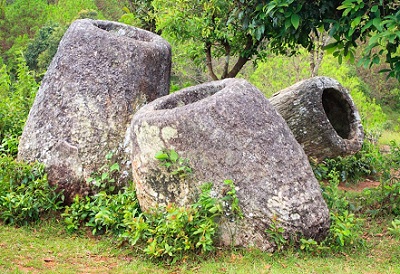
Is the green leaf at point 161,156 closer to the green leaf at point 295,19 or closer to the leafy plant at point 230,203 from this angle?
the leafy plant at point 230,203

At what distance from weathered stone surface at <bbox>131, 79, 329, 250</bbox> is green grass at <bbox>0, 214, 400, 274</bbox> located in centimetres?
26

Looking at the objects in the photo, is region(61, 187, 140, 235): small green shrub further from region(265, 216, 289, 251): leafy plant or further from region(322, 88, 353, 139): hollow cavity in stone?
region(322, 88, 353, 139): hollow cavity in stone

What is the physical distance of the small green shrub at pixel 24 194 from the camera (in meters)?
5.89

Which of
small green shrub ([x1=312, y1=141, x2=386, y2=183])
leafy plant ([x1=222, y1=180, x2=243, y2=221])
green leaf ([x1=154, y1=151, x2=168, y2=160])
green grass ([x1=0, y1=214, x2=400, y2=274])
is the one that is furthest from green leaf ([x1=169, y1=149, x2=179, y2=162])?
small green shrub ([x1=312, y1=141, x2=386, y2=183])

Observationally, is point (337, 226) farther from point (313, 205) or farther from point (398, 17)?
point (398, 17)

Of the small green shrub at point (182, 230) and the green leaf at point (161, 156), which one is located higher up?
the green leaf at point (161, 156)

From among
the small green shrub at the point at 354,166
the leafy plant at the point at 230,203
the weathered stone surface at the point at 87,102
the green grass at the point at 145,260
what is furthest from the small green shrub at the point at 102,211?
the small green shrub at the point at 354,166

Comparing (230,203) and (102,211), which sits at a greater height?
(230,203)

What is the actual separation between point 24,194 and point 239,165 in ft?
8.96

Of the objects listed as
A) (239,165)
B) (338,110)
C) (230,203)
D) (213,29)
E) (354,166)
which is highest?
(213,29)

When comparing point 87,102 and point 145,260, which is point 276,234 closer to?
point 145,260

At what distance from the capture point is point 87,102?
6.46 m

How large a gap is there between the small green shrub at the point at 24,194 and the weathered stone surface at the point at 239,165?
4.77 feet

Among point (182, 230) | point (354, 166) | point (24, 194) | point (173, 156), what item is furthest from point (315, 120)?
point (24, 194)
